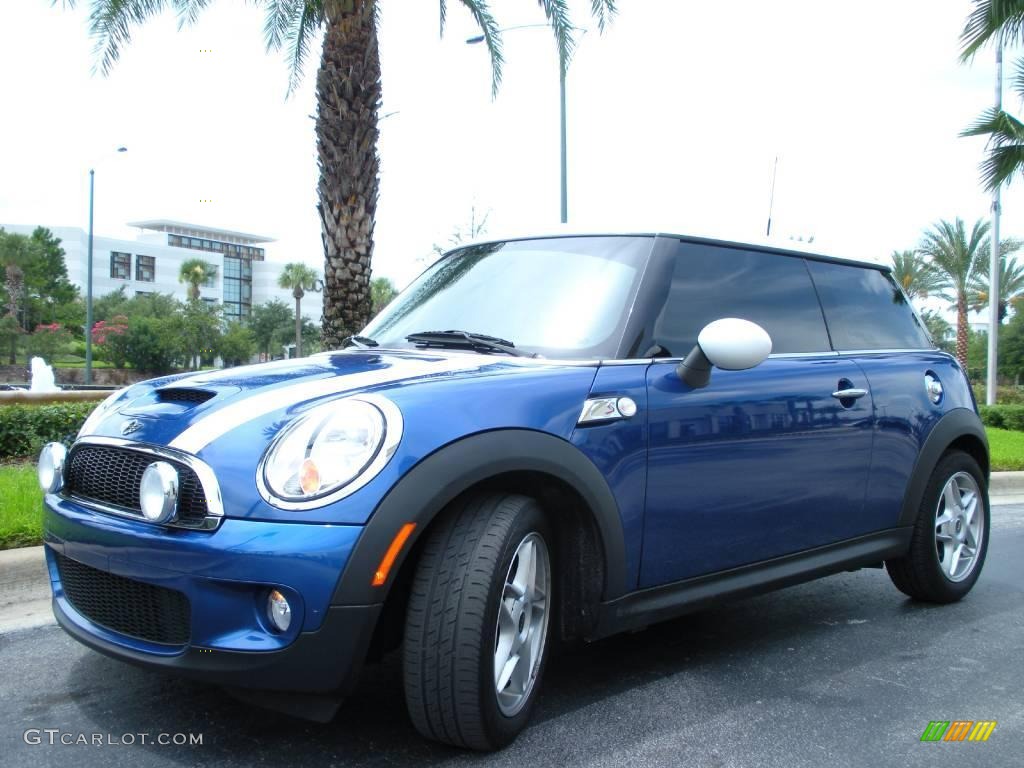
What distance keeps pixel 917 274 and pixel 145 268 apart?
81.9 m

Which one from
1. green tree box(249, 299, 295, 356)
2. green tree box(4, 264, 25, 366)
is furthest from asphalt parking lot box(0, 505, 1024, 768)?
green tree box(249, 299, 295, 356)

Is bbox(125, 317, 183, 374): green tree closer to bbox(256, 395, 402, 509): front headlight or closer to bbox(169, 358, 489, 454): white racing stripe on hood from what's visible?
bbox(169, 358, 489, 454): white racing stripe on hood

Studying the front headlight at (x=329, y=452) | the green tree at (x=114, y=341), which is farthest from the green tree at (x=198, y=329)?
the front headlight at (x=329, y=452)

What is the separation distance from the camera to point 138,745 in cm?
274

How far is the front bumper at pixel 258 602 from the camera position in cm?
237

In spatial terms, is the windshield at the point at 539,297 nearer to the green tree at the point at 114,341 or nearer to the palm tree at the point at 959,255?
the palm tree at the point at 959,255

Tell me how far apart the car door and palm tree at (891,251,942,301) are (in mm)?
35224

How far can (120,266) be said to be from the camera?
96.8 m

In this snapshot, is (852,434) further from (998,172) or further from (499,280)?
(998,172)

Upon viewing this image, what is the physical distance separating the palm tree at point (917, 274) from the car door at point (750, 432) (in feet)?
116

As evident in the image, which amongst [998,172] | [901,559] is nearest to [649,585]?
[901,559]

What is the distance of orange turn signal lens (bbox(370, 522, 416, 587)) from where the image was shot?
7.91 ft

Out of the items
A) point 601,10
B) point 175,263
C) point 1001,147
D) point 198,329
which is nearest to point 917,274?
point 1001,147

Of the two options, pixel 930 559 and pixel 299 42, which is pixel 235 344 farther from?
pixel 930 559
